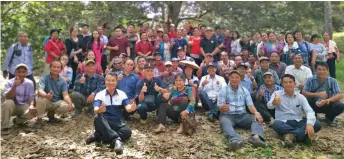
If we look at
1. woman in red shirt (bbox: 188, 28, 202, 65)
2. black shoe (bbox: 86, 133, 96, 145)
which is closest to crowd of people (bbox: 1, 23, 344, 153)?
black shoe (bbox: 86, 133, 96, 145)

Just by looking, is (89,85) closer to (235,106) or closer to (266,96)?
(235,106)

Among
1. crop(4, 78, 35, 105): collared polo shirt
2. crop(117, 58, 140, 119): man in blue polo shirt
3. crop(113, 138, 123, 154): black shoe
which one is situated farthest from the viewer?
crop(117, 58, 140, 119): man in blue polo shirt

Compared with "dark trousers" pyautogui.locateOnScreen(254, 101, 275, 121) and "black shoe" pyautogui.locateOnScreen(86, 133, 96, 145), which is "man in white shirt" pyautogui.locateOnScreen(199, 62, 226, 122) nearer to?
"dark trousers" pyautogui.locateOnScreen(254, 101, 275, 121)

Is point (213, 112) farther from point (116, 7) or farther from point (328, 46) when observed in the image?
point (116, 7)

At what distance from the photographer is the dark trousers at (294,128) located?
6258mm

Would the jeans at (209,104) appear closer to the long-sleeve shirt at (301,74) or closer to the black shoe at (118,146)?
the long-sleeve shirt at (301,74)

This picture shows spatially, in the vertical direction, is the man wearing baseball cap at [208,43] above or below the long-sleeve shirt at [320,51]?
above

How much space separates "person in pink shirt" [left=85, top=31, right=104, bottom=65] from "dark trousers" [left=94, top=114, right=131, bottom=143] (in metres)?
3.55

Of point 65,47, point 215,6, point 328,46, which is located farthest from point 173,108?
point 215,6

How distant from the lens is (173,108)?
7.05 m

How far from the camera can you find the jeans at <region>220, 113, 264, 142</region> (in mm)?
6277

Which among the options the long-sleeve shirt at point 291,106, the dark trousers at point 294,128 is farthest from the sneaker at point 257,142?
the long-sleeve shirt at point 291,106

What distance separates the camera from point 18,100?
6.93 m

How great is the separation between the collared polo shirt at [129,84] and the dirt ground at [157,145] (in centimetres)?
91
